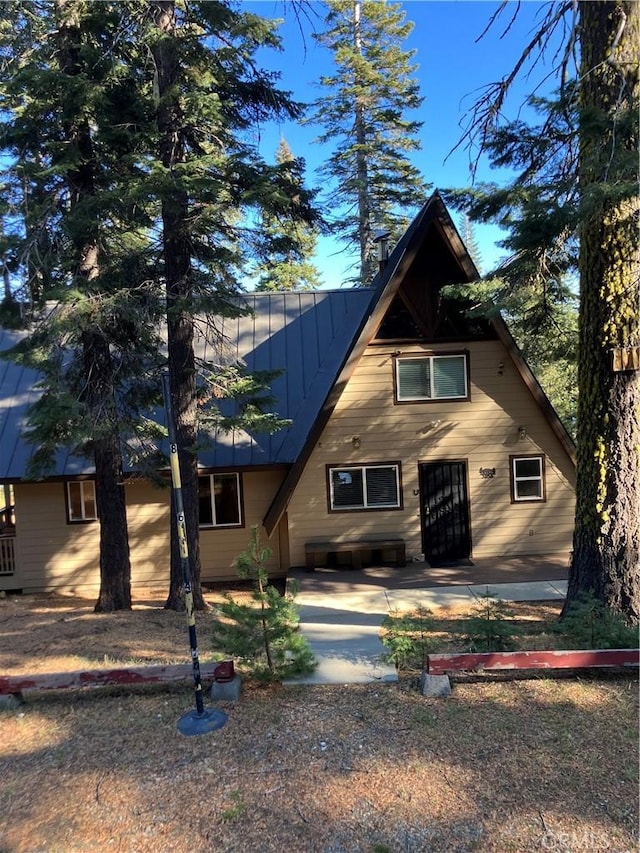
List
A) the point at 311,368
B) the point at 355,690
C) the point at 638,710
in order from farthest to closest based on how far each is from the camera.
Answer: the point at 311,368 < the point at 355,690 < the point at 638,710

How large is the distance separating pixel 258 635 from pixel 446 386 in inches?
324

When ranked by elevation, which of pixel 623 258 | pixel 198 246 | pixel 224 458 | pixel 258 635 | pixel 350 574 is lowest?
pixel 350 574

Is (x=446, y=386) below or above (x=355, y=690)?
above

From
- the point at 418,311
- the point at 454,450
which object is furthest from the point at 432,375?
the point at 454,450

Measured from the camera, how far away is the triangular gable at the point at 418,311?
449 inches

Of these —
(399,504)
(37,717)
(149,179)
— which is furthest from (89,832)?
(399,504)

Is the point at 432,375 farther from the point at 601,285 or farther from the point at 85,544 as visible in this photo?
the point at 85,544

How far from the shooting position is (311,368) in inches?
578

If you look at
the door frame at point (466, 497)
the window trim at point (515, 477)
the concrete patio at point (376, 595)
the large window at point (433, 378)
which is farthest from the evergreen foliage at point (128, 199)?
the window trim at point (515, 477)

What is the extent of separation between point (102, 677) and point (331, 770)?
2357mm

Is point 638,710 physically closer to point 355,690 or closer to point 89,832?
point 355,690

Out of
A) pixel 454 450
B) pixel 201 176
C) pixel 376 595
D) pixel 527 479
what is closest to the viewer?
pixel 201 176

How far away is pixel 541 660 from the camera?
5137mm

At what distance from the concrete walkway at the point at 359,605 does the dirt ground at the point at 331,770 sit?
0.58 metres
